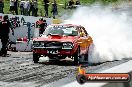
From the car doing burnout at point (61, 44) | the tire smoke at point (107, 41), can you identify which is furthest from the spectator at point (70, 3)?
the car doing burnout at point (61, 44)

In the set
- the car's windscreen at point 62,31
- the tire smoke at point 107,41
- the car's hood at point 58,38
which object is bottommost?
the tire smoke at point 107,41

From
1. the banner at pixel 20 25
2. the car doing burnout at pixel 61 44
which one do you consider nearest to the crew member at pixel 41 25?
the banner at pixel 20 25

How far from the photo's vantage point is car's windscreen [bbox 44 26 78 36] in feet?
52.2

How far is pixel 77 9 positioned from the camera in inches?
1395

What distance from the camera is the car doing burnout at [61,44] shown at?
1497 centimetres

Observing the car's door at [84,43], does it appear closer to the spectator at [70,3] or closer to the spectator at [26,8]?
the spectator at [26,8]

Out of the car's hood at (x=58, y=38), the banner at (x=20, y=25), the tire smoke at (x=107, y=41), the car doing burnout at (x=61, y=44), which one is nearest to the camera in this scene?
the car doing burnout at (x=61, y=44)

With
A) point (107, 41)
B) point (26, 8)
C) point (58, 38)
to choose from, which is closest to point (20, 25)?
point (26, 8)

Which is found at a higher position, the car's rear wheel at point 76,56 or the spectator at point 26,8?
the spectator at point 26,8

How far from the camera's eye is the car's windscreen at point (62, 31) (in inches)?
627

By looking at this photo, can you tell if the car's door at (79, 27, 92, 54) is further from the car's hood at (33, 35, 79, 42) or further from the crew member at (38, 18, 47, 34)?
the crew member at (38, 18, 47, 34)

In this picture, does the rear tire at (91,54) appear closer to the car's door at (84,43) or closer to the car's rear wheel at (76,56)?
the car's door at (84,43)

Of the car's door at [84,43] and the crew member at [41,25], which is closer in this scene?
the car's door at [84,43]

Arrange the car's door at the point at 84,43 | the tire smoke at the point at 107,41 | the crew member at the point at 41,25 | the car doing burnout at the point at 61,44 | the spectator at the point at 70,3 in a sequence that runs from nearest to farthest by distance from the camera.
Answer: the car doing burnout at the point at 61,44, the car's door at the point at 84,43, the tire smoke at the point at 107,41, the crew member at the point at 41,25, the spectator at the point at 70,3
